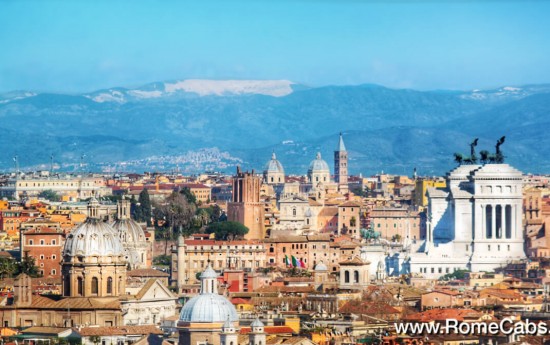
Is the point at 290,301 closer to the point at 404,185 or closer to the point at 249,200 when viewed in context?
the point at 249,200

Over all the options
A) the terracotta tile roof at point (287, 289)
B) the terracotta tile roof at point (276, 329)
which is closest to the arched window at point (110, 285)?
the terracotta tile roof at point (276, 329)

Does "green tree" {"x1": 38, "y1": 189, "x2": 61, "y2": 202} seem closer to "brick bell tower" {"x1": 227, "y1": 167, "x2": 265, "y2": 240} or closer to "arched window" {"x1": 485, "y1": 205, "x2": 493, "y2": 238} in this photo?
"brick bell tower" {"x1": 227, "y1": 167, "x2": 265, "y2": 240}

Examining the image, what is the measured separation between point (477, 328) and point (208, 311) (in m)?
7.19

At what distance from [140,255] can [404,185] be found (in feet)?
279

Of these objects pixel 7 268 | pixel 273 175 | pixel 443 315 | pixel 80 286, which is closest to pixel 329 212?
pixel 7 268

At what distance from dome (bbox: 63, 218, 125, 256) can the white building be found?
3861 cm

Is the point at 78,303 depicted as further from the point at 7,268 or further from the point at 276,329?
the point at 7,268

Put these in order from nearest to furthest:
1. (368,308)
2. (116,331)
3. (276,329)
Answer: (276,329)
(116,331)
(368,308)

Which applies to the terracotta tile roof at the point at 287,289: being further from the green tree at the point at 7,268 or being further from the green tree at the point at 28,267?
the green tree at the point at 7,268

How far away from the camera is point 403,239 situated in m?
124

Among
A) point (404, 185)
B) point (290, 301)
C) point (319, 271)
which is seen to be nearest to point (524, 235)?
point (319, 271)

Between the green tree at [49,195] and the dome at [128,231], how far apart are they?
51314mm

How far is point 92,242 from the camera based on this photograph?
70500mm

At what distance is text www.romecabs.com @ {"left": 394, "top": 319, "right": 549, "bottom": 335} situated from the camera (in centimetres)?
5525
